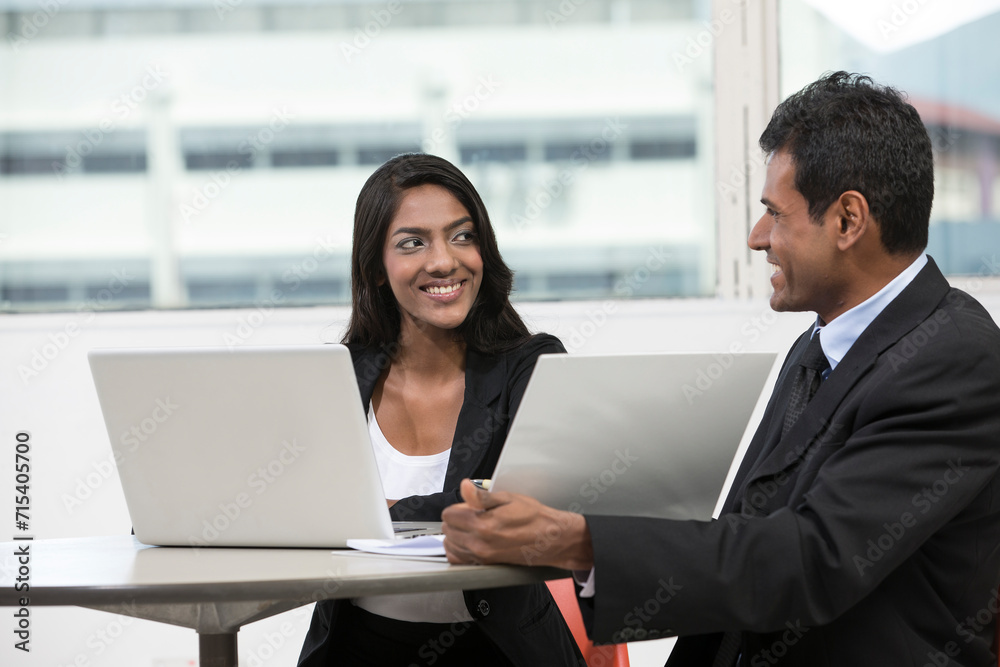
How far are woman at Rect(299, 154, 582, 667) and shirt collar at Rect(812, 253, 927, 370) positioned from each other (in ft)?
2.14

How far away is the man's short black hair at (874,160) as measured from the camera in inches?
53.2

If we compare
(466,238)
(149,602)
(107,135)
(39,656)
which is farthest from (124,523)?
(149,602)

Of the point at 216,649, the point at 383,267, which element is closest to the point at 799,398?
the point at 216,649

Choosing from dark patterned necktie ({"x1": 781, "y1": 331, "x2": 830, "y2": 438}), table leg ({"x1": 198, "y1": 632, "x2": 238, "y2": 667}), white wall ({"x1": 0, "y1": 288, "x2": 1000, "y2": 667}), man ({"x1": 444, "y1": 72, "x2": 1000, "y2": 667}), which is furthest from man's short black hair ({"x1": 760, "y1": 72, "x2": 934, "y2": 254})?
white wall ({"x1": 0, "y1": 288, "x2": 1000, "y2": 667})

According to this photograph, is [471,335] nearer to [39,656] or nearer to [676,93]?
[676,93]

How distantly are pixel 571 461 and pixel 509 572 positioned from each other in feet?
0.52

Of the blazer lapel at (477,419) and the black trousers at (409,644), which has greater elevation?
the blazer lapel at (477,419)

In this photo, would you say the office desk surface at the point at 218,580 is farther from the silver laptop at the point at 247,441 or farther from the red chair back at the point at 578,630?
the red chair back at the point at 578,630

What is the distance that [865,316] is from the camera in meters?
1.39

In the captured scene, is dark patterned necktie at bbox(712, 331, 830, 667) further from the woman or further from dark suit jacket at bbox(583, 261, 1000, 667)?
the woman

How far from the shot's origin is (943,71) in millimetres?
3273

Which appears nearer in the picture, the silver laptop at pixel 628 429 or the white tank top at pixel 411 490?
the silver laptop at pixel 628 429

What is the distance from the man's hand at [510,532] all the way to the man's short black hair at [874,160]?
2.08 ft

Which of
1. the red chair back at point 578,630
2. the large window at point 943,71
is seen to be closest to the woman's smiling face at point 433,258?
the red chair back at point 578,630
